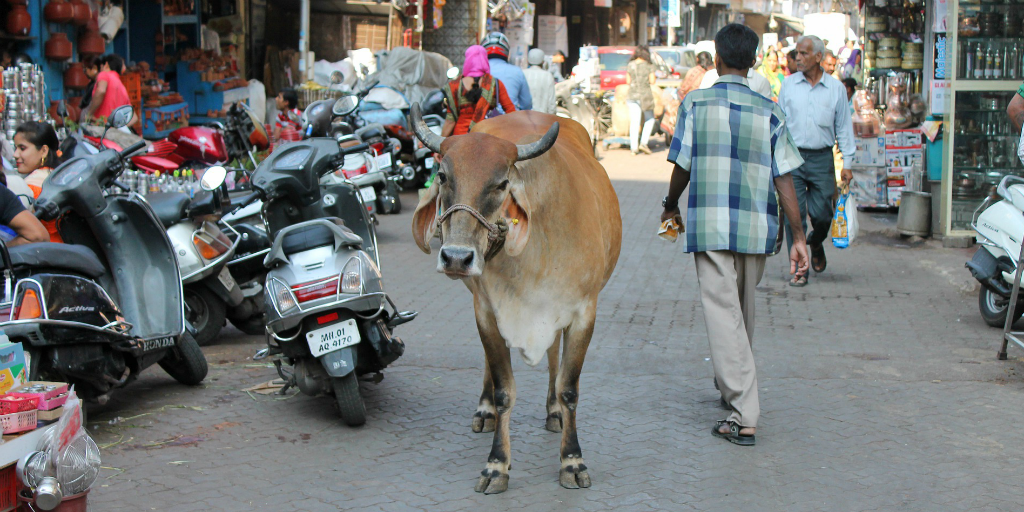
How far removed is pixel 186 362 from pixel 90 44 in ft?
20.6

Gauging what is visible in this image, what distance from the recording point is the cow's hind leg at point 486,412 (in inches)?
192

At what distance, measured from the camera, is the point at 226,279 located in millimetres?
6500

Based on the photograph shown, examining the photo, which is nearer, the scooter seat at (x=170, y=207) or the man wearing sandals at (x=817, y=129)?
the scooter seat at (x=170, y=207)

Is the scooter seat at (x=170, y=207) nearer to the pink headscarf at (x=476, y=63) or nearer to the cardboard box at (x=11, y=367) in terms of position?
the cardboard box at (x=11, y=367)

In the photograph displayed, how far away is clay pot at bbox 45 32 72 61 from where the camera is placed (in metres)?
9.62

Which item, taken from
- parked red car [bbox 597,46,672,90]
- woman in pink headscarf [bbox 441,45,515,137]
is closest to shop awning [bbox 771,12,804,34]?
parked red car [bbox 597,46,672,90]

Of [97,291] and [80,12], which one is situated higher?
[80,12]

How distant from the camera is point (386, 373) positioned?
5.93 meters

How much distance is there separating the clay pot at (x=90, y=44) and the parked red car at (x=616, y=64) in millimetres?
14581

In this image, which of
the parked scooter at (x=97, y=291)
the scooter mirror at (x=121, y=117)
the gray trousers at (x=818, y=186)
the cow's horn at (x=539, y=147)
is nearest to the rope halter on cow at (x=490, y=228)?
the cow's horn at (x=539, y=147)

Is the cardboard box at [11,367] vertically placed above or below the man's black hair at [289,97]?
below

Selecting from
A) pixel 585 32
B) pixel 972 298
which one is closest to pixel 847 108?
pixel 972 298

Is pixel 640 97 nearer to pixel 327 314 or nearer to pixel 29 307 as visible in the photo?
pixel 327 314

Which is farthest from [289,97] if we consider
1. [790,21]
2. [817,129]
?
[790,21]
